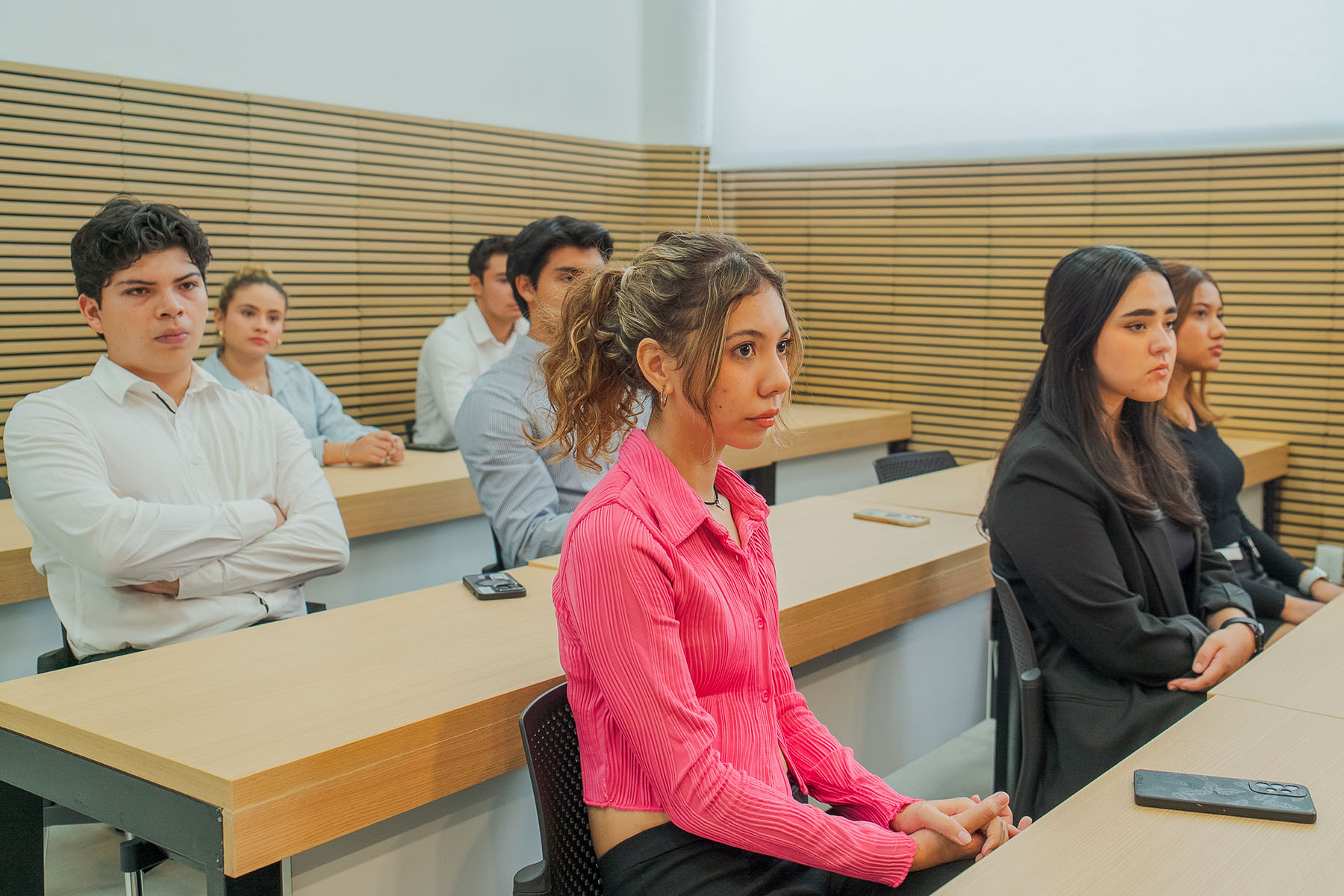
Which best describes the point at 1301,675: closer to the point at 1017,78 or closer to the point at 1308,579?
the point at 1308,579

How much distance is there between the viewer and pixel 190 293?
2695 millimetres

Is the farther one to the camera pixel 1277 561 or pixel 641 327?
pixel 1277 561

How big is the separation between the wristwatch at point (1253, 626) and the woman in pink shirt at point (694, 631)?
4.07 feet

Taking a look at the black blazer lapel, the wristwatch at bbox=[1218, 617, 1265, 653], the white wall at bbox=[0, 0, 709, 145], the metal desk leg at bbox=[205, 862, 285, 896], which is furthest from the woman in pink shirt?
the white wall at bbox=[0, 0, 709, 145]

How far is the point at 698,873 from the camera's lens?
1575mm

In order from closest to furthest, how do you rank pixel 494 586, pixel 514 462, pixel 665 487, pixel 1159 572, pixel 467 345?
pixel 665 487 < pixel 494 586 < pixel 1159 572 < pixel 514 462 < pixel 467 345

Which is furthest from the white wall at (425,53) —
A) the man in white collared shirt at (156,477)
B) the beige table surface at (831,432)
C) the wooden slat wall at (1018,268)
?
the man in white collared shirt at (156,477)

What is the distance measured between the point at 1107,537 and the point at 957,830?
1102mm

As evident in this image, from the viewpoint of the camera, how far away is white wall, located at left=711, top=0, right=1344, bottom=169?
199 inches

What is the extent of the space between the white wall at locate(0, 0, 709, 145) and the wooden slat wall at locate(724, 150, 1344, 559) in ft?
2.80

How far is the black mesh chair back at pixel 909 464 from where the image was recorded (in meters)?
4.61

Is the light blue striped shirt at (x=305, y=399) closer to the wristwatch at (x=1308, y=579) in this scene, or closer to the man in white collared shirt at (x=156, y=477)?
the man in white collared shirt at (x=156, y=477)

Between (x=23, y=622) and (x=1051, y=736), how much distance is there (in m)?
2.78

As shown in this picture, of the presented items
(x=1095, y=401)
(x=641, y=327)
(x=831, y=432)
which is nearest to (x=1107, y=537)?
(x=1095, y=401)
